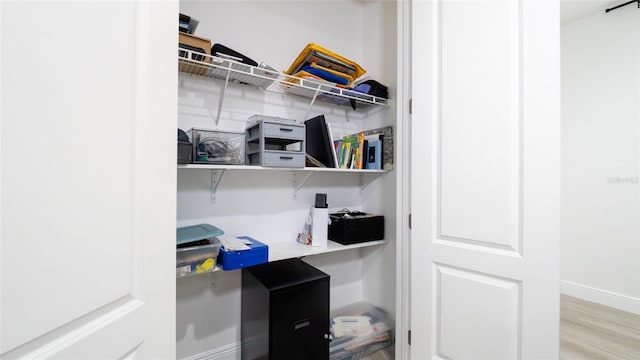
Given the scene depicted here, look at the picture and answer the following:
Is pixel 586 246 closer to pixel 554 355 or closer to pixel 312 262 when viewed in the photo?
pixel 554 355

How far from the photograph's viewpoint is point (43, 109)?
1.29 ft

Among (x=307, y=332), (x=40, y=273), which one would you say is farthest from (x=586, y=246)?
(x=40, y=273)

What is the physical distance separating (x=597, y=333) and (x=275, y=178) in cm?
277

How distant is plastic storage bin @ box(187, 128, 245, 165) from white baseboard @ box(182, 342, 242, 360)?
116 cm

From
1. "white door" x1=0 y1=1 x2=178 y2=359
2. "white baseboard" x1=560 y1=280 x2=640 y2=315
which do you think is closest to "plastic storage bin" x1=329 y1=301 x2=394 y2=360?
"white door" x1=0 y1=1 x2=178 y2=359

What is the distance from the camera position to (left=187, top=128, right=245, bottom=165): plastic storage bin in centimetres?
126

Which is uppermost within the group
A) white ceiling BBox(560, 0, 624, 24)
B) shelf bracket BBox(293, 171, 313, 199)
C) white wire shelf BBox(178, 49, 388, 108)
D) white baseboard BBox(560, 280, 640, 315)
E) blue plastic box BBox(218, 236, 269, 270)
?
white ceiling BBox(560, 0, 624, 24)

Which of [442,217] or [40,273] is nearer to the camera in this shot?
[40,273]

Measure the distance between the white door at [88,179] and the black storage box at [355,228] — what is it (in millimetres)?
1167

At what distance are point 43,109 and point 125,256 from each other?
31cm

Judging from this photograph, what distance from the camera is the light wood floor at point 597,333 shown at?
1732 millimetres

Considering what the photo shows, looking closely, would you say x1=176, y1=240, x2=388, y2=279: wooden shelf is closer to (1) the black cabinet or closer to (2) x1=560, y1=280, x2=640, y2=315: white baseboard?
(1) the black cabinet

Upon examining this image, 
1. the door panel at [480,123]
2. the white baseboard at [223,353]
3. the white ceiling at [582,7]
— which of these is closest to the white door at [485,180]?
the door panel at [480,123]

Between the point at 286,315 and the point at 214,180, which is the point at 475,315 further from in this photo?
the point at 214,180
